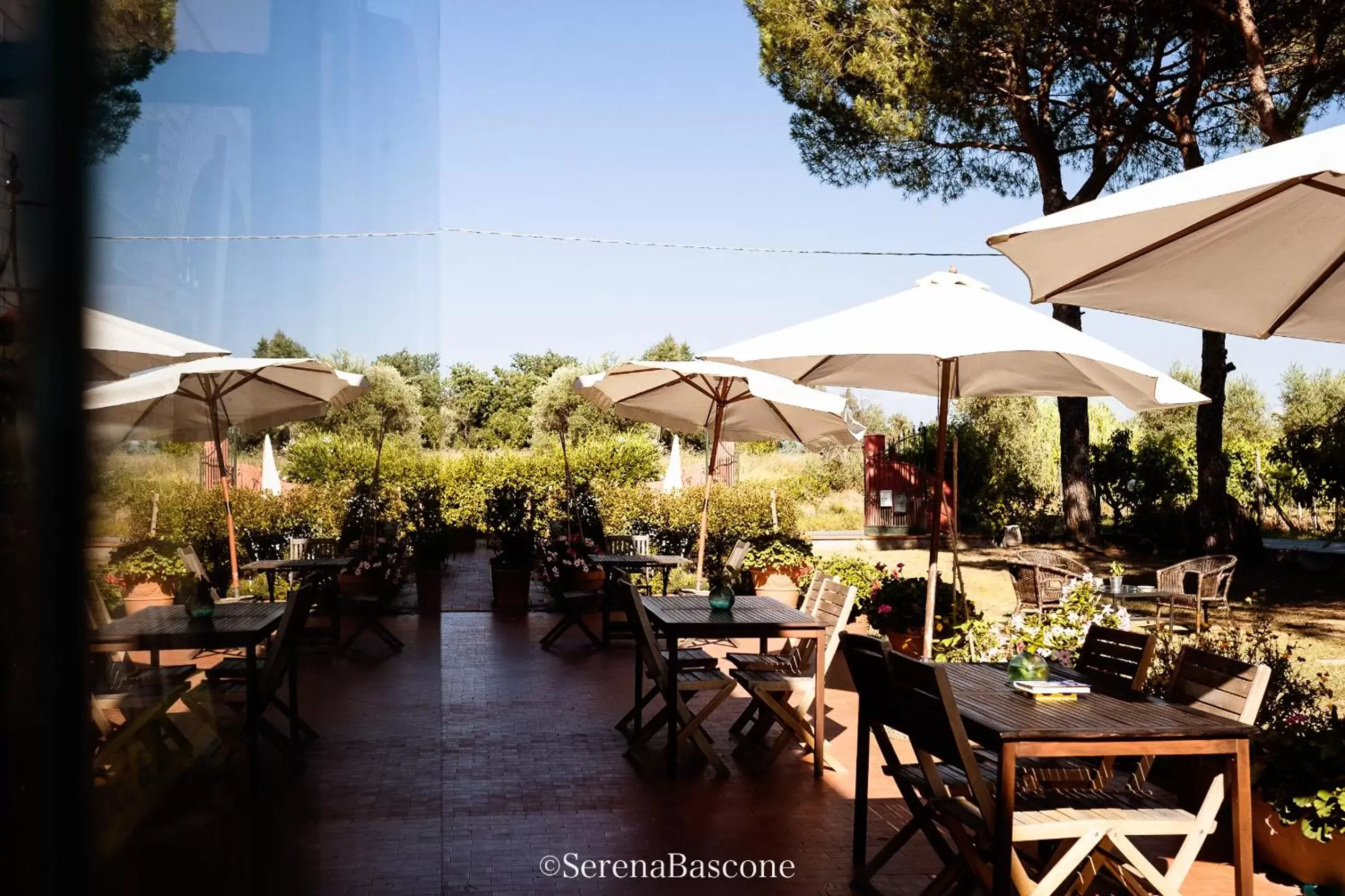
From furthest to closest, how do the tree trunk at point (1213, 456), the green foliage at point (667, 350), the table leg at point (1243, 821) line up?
1. the green foliage at point (667, 350)
2. the tree trunk at point (1213, 456)
3. the table leg at point (1243, 821)

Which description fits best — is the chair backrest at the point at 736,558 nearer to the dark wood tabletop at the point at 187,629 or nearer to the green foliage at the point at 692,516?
the green foliage at the point at 692,516

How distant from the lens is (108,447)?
0.76 metres

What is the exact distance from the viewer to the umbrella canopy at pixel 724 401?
31.8 ft

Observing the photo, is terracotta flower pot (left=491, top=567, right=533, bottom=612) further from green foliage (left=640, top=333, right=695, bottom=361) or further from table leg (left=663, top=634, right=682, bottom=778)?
green foliage (left=640, top=333, right=695, bottom=361)

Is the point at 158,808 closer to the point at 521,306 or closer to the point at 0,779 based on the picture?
the point at 0,779

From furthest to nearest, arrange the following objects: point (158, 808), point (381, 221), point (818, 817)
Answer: point (818, 817) → point (381, 221) → point (158, 808)

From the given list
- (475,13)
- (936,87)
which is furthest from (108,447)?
(475,13)

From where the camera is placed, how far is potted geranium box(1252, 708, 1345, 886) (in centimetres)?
419

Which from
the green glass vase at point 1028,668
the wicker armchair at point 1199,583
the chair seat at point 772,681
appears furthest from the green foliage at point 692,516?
the green glass vase at point 1028,668

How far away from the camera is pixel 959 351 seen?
5.57m

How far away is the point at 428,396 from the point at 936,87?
15178 mm

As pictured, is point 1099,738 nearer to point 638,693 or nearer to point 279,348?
point 279,348

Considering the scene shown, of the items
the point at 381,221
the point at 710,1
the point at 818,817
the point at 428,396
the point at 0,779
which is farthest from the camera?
the point at 710,1

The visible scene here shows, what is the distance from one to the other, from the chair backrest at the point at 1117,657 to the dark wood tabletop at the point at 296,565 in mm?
3671
